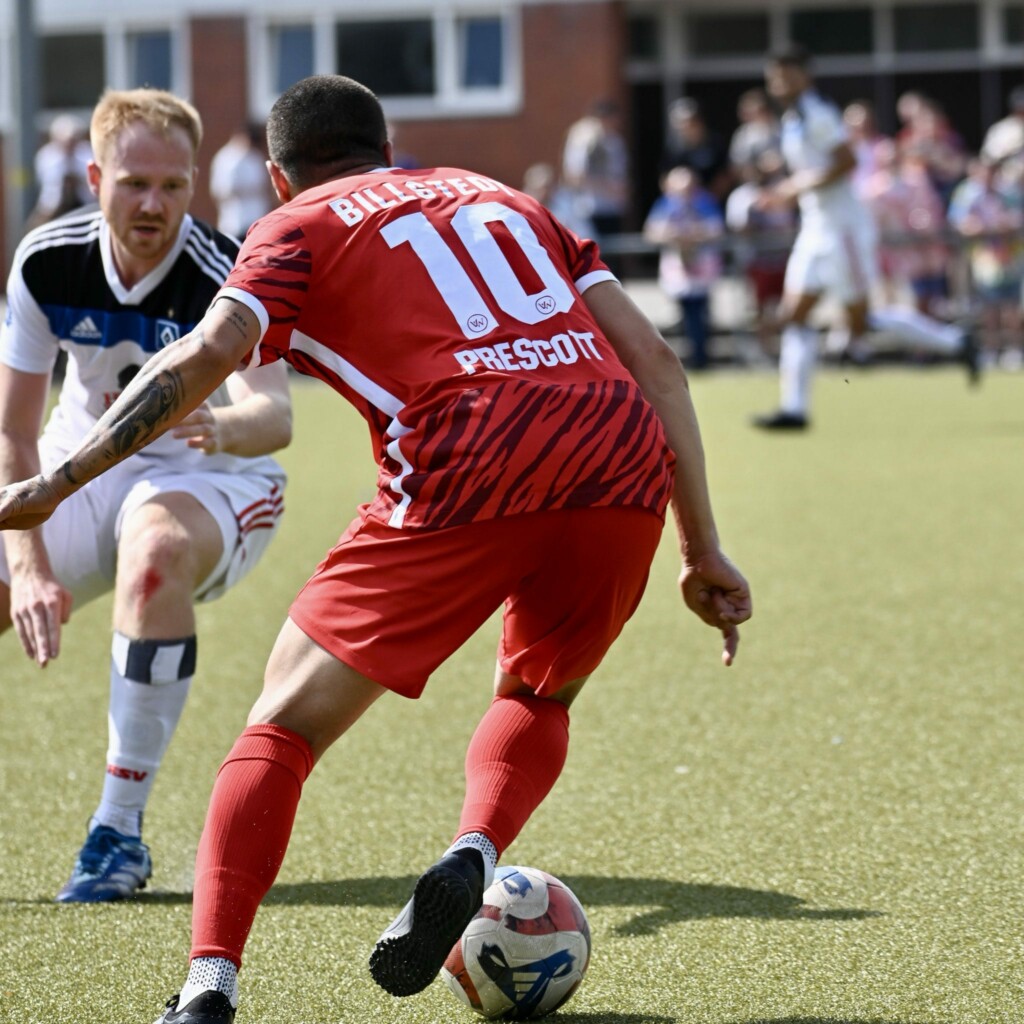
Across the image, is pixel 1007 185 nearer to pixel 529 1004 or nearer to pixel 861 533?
pixel 861 533

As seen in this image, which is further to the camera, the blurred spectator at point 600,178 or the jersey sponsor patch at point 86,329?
the blurred spectator at point 600,178

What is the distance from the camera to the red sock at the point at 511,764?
9.78 feet

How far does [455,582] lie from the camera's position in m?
2.88

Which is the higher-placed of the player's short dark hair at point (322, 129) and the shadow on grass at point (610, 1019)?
the player's short dark hair at point (322, 129)

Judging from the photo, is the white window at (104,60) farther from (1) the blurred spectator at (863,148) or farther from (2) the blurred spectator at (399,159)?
(1) the blurred spectator at (863,148)

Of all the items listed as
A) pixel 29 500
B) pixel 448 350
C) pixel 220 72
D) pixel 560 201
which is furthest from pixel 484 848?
pixel 220 72

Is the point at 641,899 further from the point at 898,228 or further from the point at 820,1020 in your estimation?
the point at 898,228

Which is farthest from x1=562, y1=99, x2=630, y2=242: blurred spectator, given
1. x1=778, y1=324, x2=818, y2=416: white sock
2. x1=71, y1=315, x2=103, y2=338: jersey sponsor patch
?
x1=71, y1=315, x2=103, y2=338: jersey sponsor patch

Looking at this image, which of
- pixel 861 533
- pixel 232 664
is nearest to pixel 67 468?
pixel 232 664

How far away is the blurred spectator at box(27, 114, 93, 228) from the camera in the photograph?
53.2 ft

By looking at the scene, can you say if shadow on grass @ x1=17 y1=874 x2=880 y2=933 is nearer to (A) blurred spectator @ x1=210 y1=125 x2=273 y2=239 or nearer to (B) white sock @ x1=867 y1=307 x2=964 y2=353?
(B) white sock @ x1=867 y1=307 x2=964 y2=353

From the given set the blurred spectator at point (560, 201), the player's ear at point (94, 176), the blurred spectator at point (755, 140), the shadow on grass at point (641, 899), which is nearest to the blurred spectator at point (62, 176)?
the blurred spectator at point (560, 201)

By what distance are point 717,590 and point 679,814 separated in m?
1.19

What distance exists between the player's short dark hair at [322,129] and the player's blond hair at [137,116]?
0.99 meters
